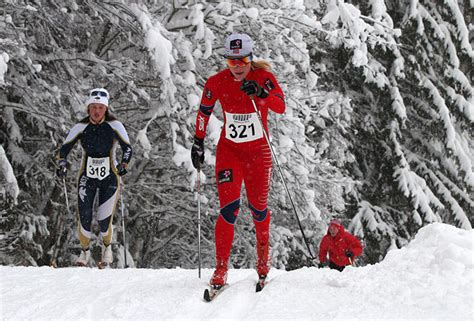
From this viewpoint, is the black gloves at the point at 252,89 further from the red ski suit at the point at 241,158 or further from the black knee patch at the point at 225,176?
the black knee patch at the point at 225,176

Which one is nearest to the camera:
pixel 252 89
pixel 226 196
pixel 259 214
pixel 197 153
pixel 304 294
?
pixel 304 294

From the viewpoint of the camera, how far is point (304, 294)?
15.0ft

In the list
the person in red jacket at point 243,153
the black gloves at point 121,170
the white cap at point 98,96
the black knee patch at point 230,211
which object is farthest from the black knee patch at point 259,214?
the white cap at point 98,96

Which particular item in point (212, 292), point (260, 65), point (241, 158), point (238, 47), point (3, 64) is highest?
point (3, 64)

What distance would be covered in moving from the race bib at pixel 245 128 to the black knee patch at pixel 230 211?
53 cm

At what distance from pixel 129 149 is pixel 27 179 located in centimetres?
382

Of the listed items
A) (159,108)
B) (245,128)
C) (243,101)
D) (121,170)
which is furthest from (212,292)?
(159,108)

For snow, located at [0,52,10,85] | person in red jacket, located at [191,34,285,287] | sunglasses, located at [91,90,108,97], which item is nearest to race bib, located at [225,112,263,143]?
person in red jacket, located at [191,34,285,287]

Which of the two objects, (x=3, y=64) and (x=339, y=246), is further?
(x=339, y=246)

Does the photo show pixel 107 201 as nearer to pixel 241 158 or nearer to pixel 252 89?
pixel 241 158

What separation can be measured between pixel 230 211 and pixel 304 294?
3.45 ft

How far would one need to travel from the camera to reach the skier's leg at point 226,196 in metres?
5.26

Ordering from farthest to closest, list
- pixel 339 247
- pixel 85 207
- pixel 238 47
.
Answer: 1. pixel 339 247
2. pixel 85 207
3. pixel 238 47

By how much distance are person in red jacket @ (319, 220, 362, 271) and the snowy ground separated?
4069 millimetres
